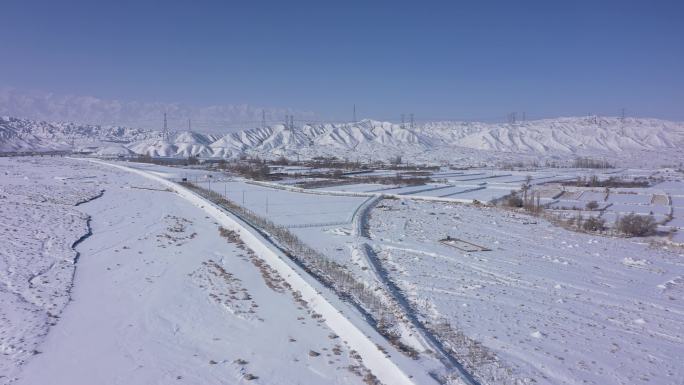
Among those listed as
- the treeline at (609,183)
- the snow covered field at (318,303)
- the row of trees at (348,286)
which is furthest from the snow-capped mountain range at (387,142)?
the row of trees at (348,286)

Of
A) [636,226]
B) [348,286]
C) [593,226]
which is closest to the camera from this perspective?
[348,286]

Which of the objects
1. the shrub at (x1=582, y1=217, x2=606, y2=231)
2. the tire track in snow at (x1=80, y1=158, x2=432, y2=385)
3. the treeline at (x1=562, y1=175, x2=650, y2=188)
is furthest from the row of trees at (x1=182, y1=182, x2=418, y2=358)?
the treeline at (x1=562, y1=175, x2=650, y2=188)

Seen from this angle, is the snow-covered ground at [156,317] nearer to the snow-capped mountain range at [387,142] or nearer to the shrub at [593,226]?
the shrub at [593,226]

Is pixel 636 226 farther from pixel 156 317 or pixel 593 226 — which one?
pixel 156 317

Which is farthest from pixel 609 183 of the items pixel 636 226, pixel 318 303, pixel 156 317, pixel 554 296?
pixel 156 317

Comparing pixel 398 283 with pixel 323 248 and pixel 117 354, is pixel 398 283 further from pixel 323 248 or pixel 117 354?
pixel 117 354
